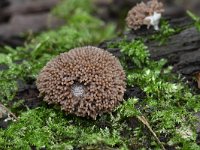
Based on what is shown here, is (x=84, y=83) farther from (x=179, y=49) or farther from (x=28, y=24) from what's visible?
(x=28, y=24)

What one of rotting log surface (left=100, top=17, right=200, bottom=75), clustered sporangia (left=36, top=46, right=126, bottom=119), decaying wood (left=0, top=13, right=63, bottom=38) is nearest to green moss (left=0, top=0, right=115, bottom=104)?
clustered sporangia (left=36, top=46, right=126, bottom=119)

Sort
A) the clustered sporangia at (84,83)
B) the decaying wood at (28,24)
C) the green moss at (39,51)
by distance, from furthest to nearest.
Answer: the decaying wood at (28,24)
the green moss at (39,51)
the clustered sporangia at (84,83)

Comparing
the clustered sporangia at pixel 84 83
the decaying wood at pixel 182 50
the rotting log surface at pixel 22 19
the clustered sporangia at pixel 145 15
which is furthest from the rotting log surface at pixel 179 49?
the rotting log surface at pixel 22 19

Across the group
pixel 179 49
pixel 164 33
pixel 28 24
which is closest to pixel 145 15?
pixel 164 33

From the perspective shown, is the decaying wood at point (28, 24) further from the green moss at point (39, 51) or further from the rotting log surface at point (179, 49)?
the rotting log surface at point (179, 49)

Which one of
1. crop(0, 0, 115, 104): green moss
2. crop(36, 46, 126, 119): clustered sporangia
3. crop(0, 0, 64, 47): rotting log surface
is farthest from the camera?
crop(0, 0, 64, 47): rotting log surface

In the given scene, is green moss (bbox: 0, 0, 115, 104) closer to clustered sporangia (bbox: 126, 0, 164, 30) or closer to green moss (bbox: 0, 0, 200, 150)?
green moss (bbox: 0, 0, 200, 150)

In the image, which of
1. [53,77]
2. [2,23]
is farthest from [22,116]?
[2,23]

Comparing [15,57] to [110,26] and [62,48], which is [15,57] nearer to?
[62,48]

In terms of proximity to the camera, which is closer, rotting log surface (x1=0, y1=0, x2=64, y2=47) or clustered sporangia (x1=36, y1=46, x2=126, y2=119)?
clustered sporangia (x1=36, y1=46, x2=126, y2=119)
